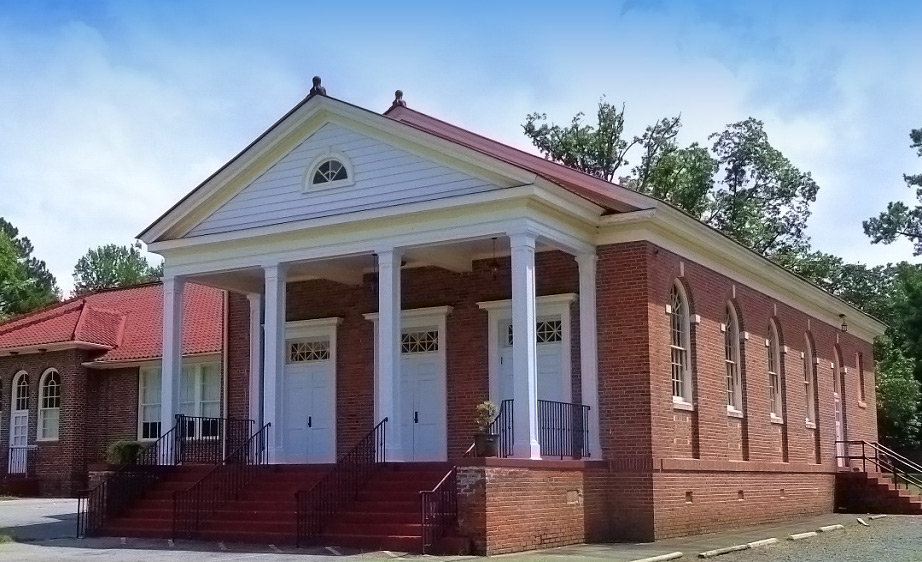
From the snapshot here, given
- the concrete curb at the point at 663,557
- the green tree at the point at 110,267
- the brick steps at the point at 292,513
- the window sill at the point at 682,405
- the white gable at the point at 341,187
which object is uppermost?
the green tree at the point at 110,267

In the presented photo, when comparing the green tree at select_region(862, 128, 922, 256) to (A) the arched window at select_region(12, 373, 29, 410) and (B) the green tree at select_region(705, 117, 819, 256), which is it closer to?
(B) the green tree at select_region(705, 117, 819, 256)

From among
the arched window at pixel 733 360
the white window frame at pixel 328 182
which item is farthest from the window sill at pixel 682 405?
the white window frame at pixel 328 182

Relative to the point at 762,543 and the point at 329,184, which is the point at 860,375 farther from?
the point at 329,184

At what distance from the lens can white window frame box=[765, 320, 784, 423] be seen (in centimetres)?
2480

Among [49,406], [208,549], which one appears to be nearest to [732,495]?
[208,549]

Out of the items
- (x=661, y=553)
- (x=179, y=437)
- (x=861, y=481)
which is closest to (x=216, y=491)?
(x=179, y=437)

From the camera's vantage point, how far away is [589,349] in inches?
738

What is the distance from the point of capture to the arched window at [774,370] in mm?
24875

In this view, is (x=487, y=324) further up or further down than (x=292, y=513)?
further up

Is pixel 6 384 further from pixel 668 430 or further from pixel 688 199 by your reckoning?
pixel 688 199

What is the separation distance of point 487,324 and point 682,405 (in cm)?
372

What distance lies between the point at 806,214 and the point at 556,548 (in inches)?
1316

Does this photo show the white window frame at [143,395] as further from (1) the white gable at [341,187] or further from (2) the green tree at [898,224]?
(2) the green tree at [898,224]

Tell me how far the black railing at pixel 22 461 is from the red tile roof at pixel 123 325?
2.72 m
